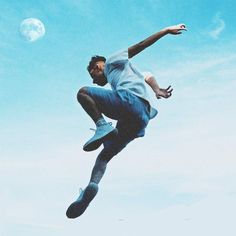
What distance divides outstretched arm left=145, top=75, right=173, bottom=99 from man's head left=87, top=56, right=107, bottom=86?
77 centimetres

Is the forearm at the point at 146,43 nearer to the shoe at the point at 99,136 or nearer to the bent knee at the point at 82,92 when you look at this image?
the bent knee at the point at 82,92

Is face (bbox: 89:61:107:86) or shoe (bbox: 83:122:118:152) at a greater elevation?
face (bbox: 89:61:107:86)

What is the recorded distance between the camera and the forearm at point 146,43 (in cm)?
729

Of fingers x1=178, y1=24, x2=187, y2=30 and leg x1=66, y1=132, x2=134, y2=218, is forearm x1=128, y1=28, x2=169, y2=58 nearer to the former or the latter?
fingers x1=178, y1=24, x2=187, y2=30

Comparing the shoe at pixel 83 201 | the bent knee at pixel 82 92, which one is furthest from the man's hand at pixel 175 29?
the shoe at pixel 83 201

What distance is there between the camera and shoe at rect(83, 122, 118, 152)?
22.8 feet

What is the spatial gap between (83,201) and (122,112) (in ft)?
5.12

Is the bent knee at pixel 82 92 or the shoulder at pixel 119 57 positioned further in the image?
the shoulder at pixel 119 57

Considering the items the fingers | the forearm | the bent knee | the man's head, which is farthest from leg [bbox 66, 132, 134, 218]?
the fingers

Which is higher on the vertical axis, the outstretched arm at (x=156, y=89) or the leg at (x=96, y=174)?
the outstretched arm at (x=156, y=89)

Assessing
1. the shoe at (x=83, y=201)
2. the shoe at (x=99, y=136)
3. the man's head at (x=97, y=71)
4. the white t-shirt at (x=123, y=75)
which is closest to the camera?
the shoe at (x=99, y=136)

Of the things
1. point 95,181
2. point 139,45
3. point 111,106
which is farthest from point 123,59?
point 95,181

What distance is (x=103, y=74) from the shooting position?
25.6 feet

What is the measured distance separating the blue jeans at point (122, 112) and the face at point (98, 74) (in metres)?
0.48
